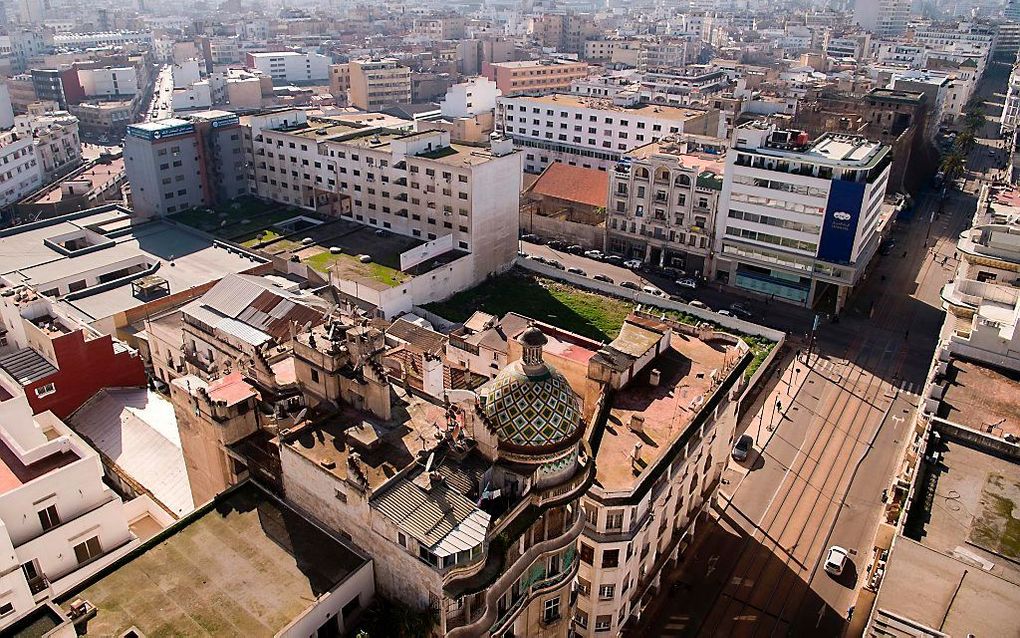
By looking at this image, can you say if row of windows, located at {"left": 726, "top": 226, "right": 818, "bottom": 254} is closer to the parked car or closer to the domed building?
the parked car

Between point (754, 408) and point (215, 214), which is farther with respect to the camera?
point (215, 214)

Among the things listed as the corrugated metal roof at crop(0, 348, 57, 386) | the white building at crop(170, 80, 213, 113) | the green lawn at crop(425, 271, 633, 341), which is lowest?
the green lawn at crop(425, 271, 633, 341)

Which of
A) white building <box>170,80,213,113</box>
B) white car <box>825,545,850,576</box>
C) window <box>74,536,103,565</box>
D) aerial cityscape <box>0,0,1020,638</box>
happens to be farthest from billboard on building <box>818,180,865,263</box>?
white building <box>170,80,213,113</box>

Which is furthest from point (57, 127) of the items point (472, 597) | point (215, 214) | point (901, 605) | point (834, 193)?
point (901, 605)

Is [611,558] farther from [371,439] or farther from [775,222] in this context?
[775,222]

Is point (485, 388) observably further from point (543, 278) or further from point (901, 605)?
point (543, 278)

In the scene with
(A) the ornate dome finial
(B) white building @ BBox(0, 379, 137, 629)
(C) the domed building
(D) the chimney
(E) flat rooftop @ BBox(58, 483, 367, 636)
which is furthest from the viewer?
(D) the chimney

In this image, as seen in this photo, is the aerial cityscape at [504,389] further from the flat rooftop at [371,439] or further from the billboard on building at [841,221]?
the billboard on building at [841,221]

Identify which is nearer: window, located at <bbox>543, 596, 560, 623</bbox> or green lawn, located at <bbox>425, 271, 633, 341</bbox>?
window, located at <bbox>543, 596, 560, 623</bbox>
